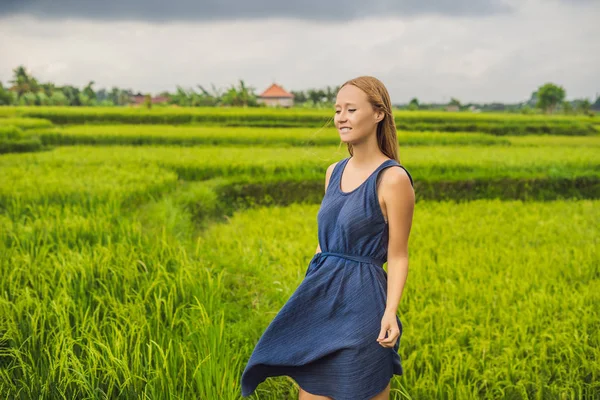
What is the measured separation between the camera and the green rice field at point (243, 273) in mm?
2139

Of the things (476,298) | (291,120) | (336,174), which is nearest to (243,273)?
(476,298)

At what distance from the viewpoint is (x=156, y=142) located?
11242mm

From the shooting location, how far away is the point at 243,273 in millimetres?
3660

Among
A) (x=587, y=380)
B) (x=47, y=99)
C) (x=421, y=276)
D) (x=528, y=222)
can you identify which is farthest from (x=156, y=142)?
(x=47, y=99)

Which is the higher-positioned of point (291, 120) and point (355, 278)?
point (291, 120)

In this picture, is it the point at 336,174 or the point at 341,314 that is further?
the point at 336,174

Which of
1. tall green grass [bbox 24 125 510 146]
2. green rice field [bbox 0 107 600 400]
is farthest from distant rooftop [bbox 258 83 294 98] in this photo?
green rice field [bbox 0 107 600 400]

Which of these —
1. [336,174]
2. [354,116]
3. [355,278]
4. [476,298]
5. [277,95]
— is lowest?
[476,298]

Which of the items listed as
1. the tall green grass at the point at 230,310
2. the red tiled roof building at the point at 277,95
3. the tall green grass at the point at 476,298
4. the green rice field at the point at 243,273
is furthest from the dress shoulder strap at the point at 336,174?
the red tiled roof building at the point at 277,95

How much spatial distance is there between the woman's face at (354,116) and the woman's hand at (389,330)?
0.44m

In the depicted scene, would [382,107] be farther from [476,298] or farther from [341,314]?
[476,298]

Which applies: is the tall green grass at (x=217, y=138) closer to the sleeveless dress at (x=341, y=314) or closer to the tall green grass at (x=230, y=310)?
the tall green grass at (x=230, y=310)

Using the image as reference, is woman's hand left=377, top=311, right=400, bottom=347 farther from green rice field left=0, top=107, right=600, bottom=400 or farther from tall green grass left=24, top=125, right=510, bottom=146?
tall green grass left=24, top=125, right=510, bottom=146

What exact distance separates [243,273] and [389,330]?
2.45m
